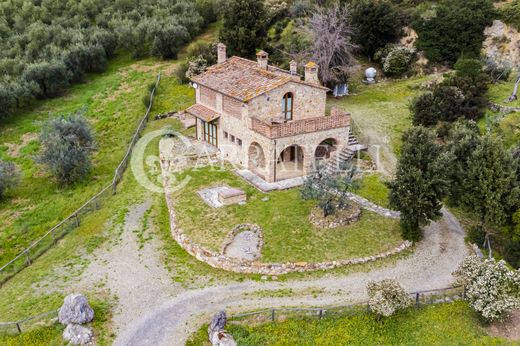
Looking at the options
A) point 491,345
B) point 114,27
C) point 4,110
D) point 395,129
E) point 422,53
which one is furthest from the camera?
point 114,27

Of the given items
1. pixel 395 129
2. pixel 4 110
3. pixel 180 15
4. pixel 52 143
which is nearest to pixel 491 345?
pixel 395 129

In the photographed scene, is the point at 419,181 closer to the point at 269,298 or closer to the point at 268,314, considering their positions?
the point at 269,298

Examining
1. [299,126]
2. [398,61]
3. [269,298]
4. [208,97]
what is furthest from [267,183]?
[398,61]

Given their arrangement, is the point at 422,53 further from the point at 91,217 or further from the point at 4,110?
the point at 4,110

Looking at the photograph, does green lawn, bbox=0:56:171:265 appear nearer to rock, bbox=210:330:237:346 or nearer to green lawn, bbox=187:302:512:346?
rock, bbox=210:330:237:346

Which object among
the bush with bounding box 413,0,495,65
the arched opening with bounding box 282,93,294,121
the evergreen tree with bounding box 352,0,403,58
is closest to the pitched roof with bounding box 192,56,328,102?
the arched opening with bounding box 282,93,294,121

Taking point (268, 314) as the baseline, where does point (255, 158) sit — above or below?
above

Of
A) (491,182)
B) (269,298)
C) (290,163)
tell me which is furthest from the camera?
(290,163)

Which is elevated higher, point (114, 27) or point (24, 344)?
point (114, 27)
